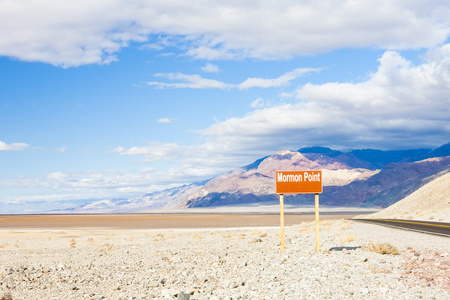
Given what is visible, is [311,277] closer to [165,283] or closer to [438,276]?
[438,276]

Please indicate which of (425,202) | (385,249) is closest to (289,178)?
(385,249)

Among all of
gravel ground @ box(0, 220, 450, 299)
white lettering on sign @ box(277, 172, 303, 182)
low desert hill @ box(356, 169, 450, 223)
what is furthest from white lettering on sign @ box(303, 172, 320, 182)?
low desert hill @ box(356, 169, 450, 223)

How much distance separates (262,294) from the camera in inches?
456

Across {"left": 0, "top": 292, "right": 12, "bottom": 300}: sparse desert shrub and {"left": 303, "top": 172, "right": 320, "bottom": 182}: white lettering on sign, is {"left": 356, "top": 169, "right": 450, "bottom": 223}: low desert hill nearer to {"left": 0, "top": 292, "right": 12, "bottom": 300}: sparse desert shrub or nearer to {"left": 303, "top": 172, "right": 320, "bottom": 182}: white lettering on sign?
{"left": 303, "top": 172, "right": 320, "bottom": 182}: white lettering on sign

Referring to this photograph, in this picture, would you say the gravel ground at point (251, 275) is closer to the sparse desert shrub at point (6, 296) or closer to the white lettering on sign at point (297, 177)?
the sparse desert shrub at point (6, 296)

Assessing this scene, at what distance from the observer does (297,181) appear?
59.4 ft

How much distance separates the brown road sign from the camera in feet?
59.1

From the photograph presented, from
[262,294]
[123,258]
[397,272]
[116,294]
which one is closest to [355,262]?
[397,272]

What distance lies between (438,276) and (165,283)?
8.84 m

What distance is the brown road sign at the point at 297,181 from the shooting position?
18000mm

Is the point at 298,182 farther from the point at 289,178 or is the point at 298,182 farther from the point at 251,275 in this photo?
the point at 251,275

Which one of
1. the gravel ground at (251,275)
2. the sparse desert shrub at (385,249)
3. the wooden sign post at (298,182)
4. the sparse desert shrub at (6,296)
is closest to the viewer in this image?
the gravel ground at (251,275)

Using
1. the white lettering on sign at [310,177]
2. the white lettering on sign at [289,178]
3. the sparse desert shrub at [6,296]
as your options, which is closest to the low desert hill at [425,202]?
the white lettering on sign at [310,177]

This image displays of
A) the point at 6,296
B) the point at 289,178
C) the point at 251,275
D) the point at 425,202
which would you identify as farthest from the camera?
the point at 425,202
